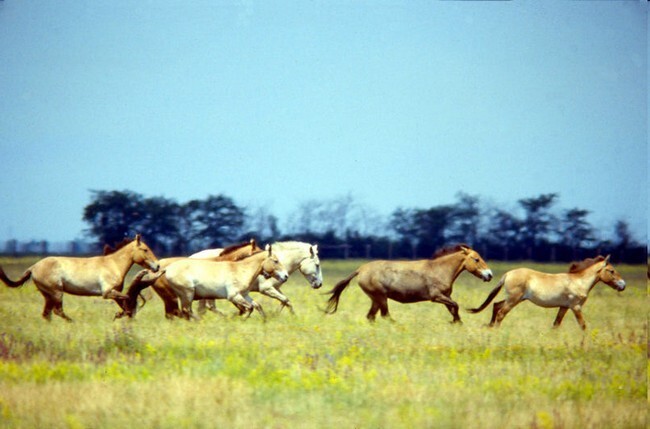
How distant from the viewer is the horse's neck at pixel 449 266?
16.0m

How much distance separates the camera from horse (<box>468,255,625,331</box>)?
15242mm

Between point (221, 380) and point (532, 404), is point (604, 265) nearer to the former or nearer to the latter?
point (532, 404)

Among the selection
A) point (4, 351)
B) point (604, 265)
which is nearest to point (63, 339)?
point (4, 351)

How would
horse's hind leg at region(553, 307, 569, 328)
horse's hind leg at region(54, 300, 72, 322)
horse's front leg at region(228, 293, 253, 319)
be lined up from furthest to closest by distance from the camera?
horse's hind leg at region(553, 307, 569, 328) → horse's front leg at region(228, 293, 253, 319) → horse's hind leg at region(54, 300, 72, 322)

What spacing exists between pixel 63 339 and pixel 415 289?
650cm

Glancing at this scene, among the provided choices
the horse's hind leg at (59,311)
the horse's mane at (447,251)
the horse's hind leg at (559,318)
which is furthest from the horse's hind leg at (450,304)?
the horse's hind leg at (59,311)

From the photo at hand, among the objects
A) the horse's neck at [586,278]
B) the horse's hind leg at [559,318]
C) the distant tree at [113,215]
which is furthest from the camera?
the distant tree at [113,215]

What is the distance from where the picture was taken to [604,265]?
1605 centimetres

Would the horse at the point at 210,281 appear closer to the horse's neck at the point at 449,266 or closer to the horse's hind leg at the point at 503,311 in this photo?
the horse's neck at the point at 449,266

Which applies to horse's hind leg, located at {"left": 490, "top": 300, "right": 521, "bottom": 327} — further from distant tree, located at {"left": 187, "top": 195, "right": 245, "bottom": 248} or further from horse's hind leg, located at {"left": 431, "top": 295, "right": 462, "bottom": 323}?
distant tree, located at {"left": 187, "top": 195, "right": 245, "bottom": 248}

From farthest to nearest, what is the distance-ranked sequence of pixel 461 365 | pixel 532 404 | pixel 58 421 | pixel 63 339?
pixel 63 339 → pixel 461 365 → pixel 532 404 → pixel 58 421

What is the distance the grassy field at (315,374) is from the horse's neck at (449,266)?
1096 mm

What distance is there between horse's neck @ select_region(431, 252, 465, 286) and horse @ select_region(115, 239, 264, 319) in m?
3.29

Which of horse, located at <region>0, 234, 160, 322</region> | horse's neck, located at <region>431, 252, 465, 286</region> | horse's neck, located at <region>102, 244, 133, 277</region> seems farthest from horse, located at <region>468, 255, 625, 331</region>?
horse, located at <region>0, 234, 160, 322</region>
